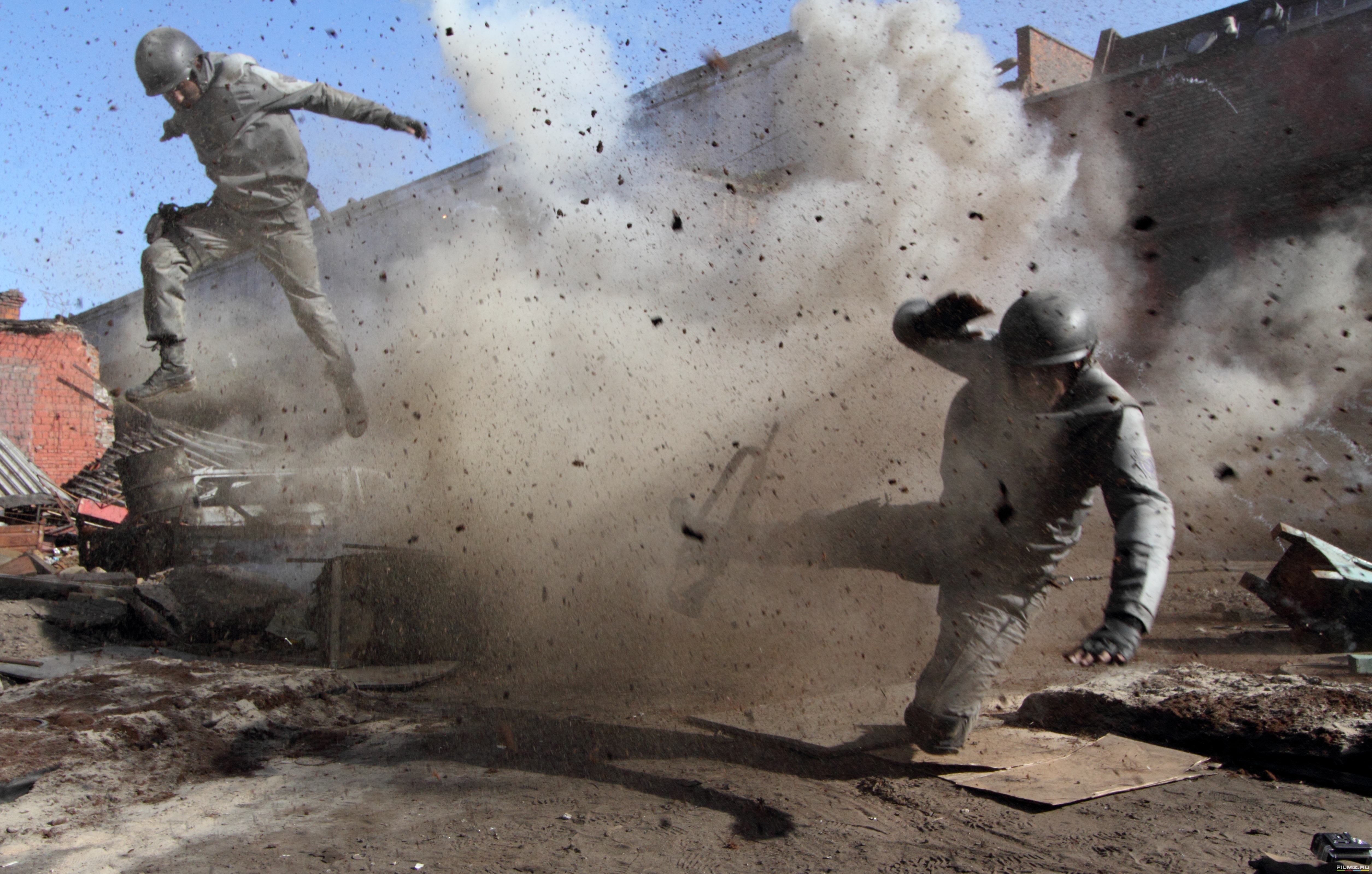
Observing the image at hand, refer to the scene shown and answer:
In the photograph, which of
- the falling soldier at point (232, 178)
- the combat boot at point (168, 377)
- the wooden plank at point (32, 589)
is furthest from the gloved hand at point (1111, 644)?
the wooden plank at point (32, 589)

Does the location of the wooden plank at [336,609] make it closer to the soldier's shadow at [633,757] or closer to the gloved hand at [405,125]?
the soldier's shadow at [633,757]

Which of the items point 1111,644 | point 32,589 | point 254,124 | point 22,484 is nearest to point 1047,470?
point 1111,644

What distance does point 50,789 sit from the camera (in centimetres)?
307

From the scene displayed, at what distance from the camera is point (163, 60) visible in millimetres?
4555

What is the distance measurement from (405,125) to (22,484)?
36.0ft

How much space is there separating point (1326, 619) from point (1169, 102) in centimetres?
875

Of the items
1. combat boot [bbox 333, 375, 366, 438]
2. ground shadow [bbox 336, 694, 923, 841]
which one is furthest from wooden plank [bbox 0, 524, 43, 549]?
ground shadow [bbox 336, 694, 923, 841]

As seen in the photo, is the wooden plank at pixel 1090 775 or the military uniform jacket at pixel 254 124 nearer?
the wooden plank at pixel 1090 775

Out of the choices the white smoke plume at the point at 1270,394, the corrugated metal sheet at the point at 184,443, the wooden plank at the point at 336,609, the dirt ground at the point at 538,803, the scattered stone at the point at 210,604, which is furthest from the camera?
the corrugated metal sheet at the point at 184,443

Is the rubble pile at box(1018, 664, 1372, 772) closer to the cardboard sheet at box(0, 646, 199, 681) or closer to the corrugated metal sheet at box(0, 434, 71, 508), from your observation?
the cardboard sheet at box(0, 646, 199, 681)

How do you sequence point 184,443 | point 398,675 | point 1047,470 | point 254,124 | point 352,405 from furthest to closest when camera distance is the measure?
1. point 184,443
2. point 352,405
3. point 398,675
4. point 254,124
5. point 1047,470

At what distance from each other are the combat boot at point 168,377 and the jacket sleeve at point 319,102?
1.47 metres

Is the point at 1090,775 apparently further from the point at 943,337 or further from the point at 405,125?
the point at 405,125

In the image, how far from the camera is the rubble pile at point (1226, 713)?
10.6 ft
